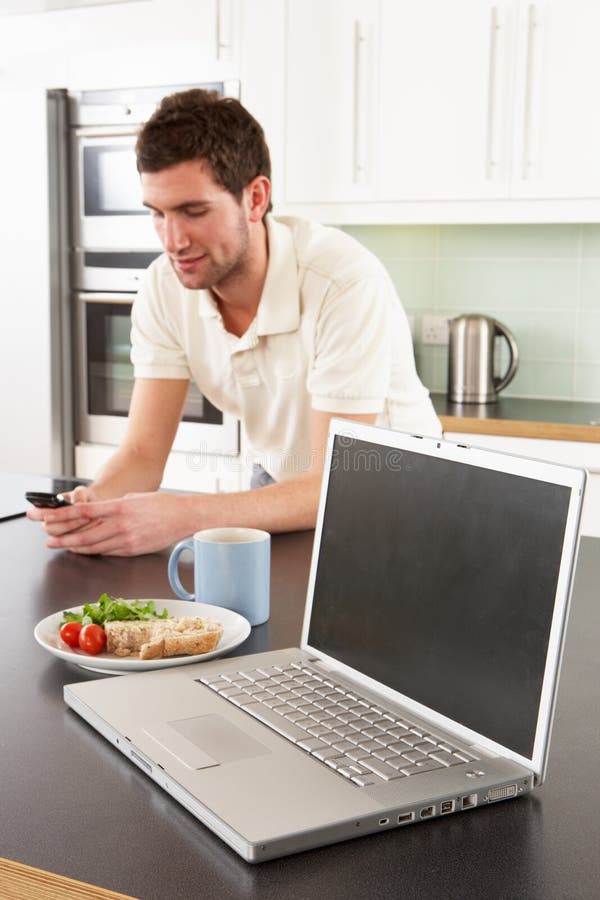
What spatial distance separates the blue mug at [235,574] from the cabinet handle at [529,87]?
→ 1968 millimetres

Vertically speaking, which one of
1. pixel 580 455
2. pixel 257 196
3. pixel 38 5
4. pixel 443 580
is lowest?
pixel 580 455

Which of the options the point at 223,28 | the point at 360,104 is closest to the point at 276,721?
the point at 360,104

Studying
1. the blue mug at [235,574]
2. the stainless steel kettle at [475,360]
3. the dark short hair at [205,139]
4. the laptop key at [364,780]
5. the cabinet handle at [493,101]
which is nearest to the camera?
the laptop key at [364,780]

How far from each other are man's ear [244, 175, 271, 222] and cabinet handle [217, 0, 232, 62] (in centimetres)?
131

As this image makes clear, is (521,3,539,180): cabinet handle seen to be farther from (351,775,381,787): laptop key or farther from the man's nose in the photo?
(351,775,381,787): laptop key

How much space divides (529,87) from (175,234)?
1.42 meters

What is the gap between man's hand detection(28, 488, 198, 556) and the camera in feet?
4.74

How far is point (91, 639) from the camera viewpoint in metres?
1.05

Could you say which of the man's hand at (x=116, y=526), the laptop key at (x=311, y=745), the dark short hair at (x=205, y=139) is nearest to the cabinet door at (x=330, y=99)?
the dark short hair at (x=205, y=139)

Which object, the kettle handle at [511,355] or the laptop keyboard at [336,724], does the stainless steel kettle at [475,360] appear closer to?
the kettle handle at [511,355]

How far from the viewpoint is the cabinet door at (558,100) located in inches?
108

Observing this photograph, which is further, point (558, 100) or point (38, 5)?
point (38, 5)

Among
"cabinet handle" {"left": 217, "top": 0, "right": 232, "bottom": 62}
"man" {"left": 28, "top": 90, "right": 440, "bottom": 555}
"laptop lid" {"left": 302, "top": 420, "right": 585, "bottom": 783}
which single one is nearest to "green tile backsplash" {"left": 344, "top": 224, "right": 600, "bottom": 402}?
"cabinet handle" {"left": 217, "top": 0, "right": 232, "bottom": 62}

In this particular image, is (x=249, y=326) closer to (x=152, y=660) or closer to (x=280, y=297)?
(x=280, y=297)
